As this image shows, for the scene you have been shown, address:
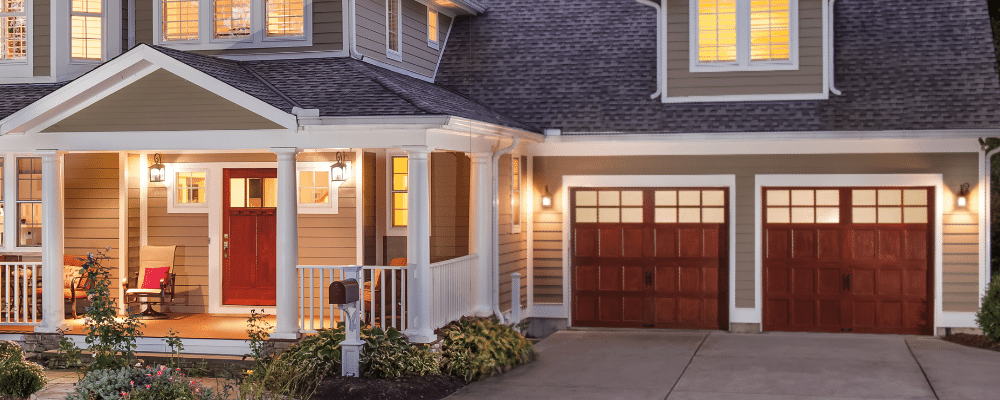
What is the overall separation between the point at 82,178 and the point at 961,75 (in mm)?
12062

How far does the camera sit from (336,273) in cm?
1238

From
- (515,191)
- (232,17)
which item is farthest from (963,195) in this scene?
(232,17)

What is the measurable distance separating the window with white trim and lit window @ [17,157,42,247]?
5891 mm

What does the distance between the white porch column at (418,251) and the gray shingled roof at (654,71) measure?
13.1 feet

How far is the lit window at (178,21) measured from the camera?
44.5 feet

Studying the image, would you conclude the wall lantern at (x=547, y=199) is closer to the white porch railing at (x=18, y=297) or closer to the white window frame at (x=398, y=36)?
the white window frame at (x=398, y=36)

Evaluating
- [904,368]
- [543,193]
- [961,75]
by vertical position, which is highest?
[961,75]

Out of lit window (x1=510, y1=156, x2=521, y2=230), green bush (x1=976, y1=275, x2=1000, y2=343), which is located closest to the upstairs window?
lit window (x1=510, y1=156, x2=521, y2=230)

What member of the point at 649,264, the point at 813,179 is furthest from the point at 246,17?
the point at 813,179

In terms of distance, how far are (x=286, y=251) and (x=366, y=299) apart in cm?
164

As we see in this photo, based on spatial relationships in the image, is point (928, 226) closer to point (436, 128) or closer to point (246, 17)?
point (436, 128)

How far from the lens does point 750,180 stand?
14.4 metres

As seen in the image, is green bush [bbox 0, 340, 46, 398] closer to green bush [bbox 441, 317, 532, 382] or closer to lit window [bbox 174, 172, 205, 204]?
green bush [bbox 441, 317, 532, 382]

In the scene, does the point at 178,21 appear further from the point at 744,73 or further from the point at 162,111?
the point at 744,73
